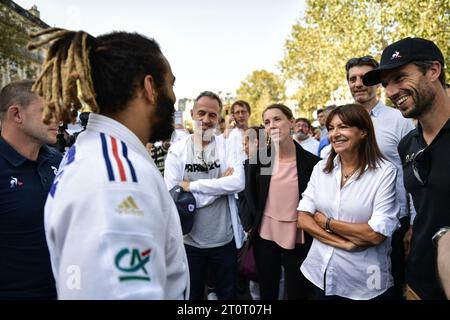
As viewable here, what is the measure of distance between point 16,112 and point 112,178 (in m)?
1.69

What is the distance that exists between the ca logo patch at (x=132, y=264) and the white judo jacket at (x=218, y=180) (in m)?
2.17

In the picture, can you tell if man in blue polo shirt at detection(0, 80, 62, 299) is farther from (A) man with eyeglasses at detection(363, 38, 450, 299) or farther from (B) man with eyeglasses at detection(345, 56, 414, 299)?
(B) man with eyeglasses at detection(345, 56, 414, 299)

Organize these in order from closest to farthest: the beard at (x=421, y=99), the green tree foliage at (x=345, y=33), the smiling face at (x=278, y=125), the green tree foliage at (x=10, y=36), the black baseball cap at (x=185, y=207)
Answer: the beard at (x=421, y=99), the black baseball cap at (x=185, y=207), the smiling face at (x=278, y=125), the green tree foliage at (x=345, y=33), the green tree foliage at (x=10, y=36)

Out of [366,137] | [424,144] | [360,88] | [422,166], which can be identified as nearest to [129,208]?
[422,166]

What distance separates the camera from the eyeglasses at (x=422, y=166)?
2196 mm

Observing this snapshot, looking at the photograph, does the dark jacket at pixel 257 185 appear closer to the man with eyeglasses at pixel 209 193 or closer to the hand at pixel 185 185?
the man with eyeglasses at pixel 209 193

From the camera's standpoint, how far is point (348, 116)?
2.72 meters

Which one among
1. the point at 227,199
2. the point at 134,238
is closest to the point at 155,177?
the point at 134,238

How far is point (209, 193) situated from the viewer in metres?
3.22

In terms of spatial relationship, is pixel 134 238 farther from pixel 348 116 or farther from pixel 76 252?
pixel 348 116

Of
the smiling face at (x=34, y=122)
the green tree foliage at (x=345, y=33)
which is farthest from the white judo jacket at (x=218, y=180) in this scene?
the green tree foliage at (x=345, y=33)

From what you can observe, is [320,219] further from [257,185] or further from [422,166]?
[257,185]

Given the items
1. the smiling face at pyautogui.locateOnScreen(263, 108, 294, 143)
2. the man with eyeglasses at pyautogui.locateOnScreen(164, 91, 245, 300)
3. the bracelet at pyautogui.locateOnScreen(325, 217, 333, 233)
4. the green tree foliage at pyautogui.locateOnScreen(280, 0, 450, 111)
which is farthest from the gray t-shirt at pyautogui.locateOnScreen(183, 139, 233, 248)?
the green tree foliage at pyautogui.locateOnScreen(280, 0, 450, 111)

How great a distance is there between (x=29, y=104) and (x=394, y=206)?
9.02ft
